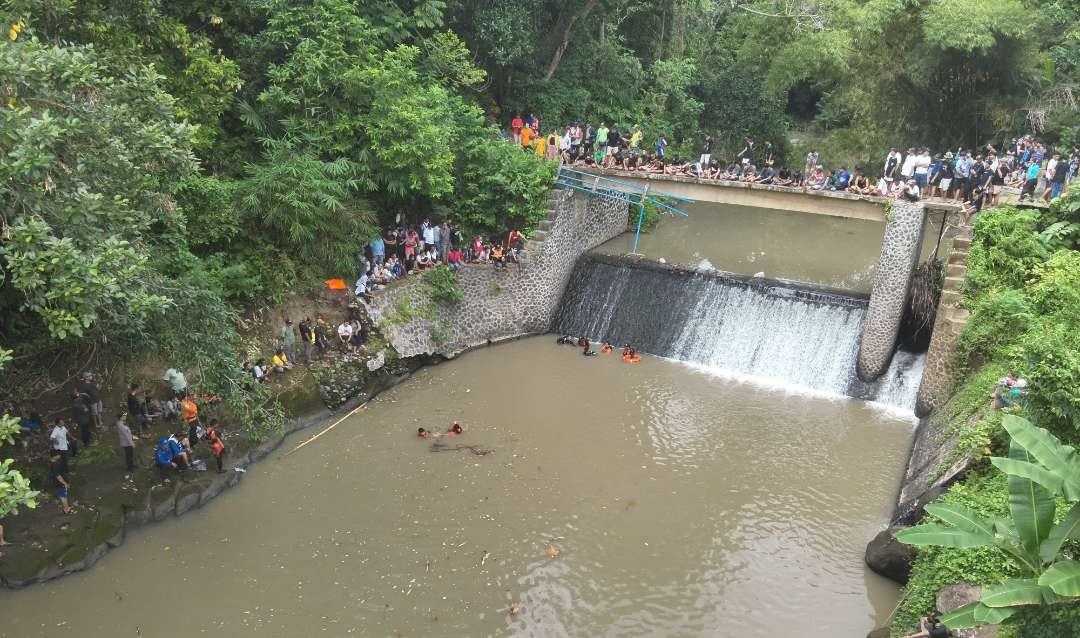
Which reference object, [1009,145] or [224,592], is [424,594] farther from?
[1009,145]

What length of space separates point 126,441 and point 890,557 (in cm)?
1280

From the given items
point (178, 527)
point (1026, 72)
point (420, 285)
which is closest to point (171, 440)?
point (178, 527)

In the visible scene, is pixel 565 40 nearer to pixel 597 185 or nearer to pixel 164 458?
pixel 597 185

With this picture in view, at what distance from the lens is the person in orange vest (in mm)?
14703

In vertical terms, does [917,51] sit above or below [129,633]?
above

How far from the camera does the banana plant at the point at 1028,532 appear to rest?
328 inches

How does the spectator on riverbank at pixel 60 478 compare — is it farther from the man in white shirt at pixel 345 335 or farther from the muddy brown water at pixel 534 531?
the man in white shirt at pixel 345 335

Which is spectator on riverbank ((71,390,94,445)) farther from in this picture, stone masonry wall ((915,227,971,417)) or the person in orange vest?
stone masonry wall ((915,227,971,417))

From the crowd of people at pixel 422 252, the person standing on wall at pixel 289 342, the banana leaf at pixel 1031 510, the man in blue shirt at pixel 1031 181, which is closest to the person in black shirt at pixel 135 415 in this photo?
the person standing on wall at pixel 289 342

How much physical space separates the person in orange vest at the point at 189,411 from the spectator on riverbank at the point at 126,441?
975 millimetres

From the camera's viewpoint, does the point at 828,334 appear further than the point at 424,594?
Yes

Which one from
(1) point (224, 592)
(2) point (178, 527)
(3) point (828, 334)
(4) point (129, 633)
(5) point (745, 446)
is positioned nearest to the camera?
(4) point (129, 633)

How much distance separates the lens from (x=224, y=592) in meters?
12.0

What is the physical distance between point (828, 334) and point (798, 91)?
64.7ft
